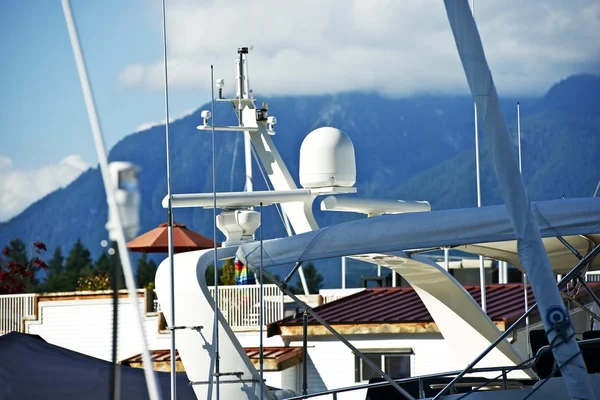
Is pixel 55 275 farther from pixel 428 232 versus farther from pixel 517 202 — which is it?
pixel 428 232

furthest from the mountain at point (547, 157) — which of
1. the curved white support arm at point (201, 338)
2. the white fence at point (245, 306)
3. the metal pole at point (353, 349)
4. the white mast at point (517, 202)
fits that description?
the white mast at point (517, 202)

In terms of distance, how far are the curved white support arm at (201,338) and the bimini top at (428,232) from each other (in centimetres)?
99

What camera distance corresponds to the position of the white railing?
1003 inches

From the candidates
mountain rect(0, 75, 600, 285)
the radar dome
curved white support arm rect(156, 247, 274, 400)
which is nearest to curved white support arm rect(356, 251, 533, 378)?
the radar dome

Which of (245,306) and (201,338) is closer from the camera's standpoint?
(201,338)

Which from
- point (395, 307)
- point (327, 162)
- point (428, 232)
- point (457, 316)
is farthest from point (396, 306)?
point (428, 232)

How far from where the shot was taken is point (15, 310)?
25.6 meters

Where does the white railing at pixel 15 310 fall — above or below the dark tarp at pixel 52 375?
above

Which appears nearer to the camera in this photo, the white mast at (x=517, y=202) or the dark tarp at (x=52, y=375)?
the white mast at (x=517, y=202)

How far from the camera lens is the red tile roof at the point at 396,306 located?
18656 mm

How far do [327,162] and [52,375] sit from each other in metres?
4.39

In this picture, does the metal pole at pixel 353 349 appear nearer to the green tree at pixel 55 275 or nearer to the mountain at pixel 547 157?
the green tree at pixel 55 275

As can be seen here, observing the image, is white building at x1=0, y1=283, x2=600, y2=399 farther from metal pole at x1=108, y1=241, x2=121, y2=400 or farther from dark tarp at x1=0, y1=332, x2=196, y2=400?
metal pole at x1=108, y1=241, x2=121, y2=400

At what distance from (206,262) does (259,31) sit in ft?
506
